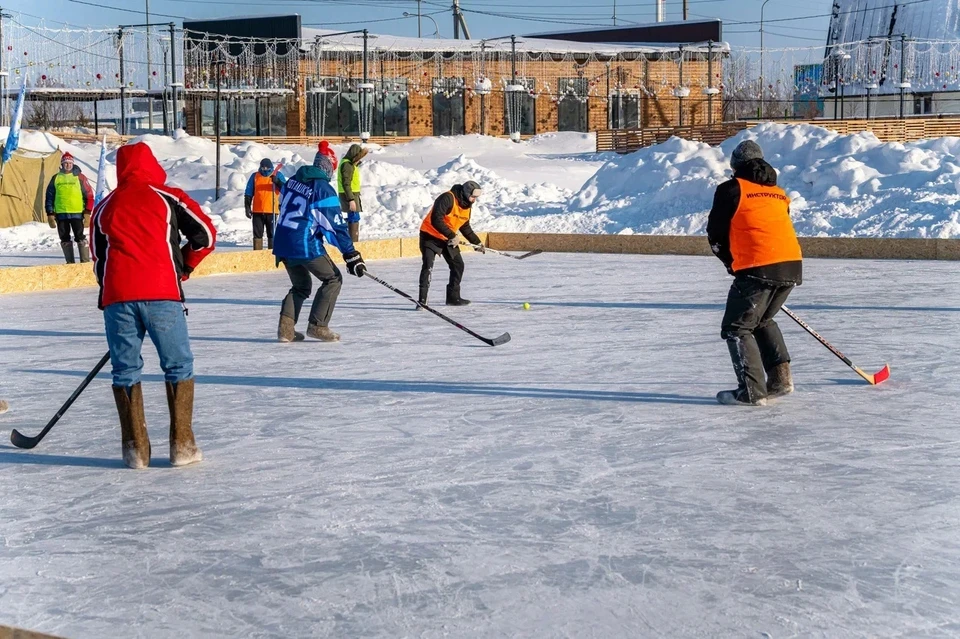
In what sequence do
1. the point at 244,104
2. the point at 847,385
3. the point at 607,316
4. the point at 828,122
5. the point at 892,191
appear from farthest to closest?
the point at 244,104 → the point at 828,122 → the point at 892,191 → the point at 607,316 → the point at 847,385

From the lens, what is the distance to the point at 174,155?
33750 millimetres

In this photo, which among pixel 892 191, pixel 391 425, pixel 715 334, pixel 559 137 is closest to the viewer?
pixel 391 425

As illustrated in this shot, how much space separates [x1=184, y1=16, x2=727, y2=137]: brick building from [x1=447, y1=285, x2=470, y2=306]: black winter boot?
3194 cm

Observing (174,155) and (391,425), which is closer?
(391,425)

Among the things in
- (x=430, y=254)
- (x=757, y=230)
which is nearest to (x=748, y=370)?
(x=757, y=230)

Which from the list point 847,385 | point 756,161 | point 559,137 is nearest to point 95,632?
point 756,161

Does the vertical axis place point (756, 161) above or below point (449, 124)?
below

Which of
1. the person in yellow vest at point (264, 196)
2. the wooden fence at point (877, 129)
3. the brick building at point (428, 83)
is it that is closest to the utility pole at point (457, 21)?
the brick building at point (428, 83)

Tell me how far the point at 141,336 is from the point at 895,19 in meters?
61.9

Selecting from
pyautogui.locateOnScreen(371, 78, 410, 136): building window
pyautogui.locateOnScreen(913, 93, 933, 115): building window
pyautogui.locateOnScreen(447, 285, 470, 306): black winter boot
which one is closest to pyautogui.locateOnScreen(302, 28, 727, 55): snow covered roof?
pyautogui.locateOnScreen(371, 78, 410, 136): building window

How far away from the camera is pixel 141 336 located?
495 cm

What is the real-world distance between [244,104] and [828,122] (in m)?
22.7

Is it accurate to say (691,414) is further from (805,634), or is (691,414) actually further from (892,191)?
(892,191)

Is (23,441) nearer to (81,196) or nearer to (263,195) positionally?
(81,196)
